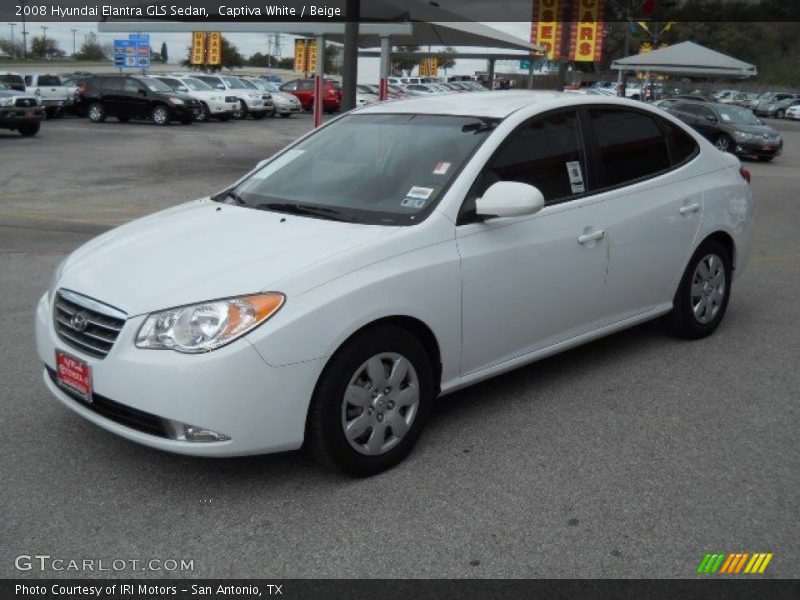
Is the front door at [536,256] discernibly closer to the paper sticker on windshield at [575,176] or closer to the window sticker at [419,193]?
the paper sticker on windshield at [575,176]

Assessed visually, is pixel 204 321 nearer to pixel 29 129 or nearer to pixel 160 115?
pixel 29 129

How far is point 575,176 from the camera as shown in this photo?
16.1ft

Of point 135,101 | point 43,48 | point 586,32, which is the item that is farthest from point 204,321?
point 43,48

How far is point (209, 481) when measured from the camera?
12.6 feet

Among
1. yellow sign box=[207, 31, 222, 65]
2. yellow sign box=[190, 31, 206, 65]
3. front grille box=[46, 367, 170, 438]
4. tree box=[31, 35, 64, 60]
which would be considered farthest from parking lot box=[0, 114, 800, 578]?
tree box=[31, 35, 64, 60]

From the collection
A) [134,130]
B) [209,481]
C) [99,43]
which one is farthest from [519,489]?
[99,43]

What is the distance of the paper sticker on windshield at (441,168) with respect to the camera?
4367 millimetres

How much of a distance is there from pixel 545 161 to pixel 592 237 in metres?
0.49

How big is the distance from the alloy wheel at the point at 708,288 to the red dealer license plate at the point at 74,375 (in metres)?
3.94

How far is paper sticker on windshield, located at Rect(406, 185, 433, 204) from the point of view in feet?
13.9

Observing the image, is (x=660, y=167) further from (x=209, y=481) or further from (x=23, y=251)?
(x=23, y=251)

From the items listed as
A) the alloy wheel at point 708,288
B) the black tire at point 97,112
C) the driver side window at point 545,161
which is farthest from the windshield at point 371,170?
the black tire at point 97,112

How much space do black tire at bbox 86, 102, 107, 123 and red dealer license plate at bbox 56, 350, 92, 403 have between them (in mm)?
30719

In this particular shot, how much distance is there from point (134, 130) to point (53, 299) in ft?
86.2
